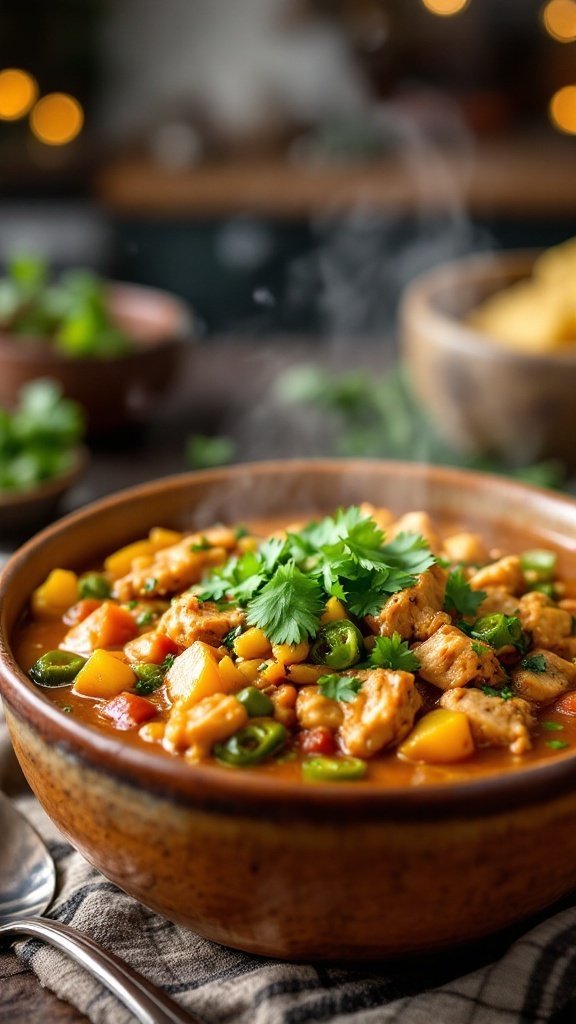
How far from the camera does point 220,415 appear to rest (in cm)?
483

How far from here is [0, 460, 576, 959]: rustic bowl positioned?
5.55ft

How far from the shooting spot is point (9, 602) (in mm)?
2494

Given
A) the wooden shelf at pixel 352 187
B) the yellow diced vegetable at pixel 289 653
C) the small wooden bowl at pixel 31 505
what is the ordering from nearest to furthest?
the yellow diced vegetable at pixel 289 653 → the small wooden bowl at pixel 31 505 → the wooden shelf at pixel 352 187

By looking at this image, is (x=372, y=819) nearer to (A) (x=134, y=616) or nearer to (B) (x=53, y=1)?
(A) (x=134, y=616)

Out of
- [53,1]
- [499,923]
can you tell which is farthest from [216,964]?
[53,1]

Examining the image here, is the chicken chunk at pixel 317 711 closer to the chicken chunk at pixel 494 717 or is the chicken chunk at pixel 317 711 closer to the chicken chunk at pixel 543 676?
the chicken chunk at pixel 494 717

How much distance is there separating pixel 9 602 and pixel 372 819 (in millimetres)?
1153

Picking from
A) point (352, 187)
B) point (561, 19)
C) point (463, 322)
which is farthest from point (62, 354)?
point (561, 19)

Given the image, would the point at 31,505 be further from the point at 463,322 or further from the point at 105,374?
the point at 463,322

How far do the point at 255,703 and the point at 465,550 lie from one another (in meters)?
0.97

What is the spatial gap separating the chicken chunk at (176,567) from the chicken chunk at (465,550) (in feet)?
1.86

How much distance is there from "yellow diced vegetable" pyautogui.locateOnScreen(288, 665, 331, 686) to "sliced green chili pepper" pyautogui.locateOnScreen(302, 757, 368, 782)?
0.25m

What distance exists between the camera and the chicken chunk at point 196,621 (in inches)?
90.1

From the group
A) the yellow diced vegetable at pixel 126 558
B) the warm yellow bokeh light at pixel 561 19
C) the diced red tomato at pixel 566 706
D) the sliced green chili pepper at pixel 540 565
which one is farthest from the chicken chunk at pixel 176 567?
the warm yellow bokeh light at pixel 561 19
